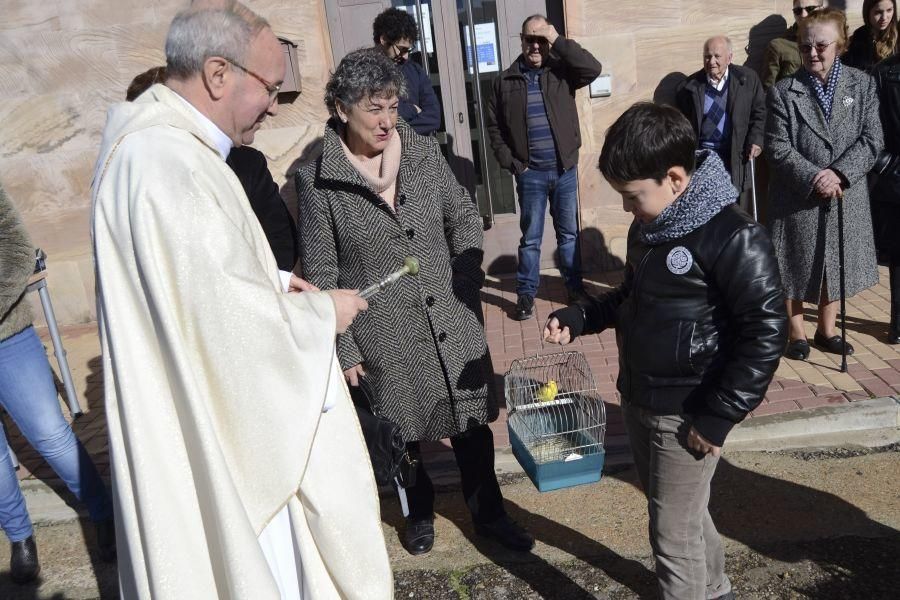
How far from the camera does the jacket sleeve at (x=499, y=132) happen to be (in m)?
6.34

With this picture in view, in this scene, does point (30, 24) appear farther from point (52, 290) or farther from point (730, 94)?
point (730, 94)

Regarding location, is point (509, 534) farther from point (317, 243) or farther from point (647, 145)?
point (647, 145)

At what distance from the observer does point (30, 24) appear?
7.12 m

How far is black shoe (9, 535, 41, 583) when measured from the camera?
3764 mm

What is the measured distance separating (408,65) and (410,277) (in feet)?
11.6

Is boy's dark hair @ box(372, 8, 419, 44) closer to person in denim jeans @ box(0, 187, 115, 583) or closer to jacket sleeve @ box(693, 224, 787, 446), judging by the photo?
person in denim jeans @ box(0, 187, 115, 583)

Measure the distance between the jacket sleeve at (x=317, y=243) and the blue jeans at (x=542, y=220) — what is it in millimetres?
3363

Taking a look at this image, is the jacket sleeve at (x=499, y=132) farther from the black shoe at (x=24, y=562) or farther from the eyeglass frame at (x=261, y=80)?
the eyeglass frame at (x=261, y=80)

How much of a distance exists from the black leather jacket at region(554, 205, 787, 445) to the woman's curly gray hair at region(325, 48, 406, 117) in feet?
3.61

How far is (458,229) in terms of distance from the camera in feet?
11.1

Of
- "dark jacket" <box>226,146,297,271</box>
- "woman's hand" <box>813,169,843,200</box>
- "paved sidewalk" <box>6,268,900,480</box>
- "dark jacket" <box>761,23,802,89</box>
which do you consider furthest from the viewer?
"dark jacket" <box>761,23,802,89</box>

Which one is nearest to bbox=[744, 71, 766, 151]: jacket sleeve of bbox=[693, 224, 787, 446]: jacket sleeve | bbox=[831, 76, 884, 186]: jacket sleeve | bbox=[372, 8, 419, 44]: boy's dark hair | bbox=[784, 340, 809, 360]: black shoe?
bbox=[831, 76, 884, 186]: jacket sleeve

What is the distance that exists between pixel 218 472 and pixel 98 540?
240 centimetres

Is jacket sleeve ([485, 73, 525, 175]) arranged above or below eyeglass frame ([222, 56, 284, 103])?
below
